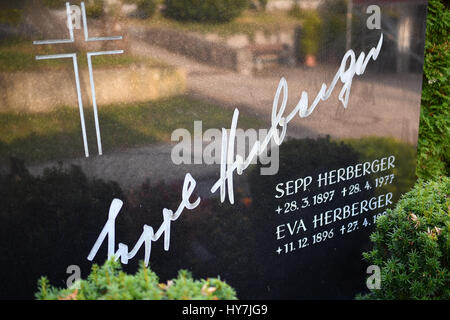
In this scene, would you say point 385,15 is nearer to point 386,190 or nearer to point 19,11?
point 386,190

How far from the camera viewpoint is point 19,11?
2891mm

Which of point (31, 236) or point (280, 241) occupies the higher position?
point (31, 236)

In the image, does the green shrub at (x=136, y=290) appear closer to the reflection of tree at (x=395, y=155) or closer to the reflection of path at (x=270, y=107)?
the reflection of path at (x=270, y=107)

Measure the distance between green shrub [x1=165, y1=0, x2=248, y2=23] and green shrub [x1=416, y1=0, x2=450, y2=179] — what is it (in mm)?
2588

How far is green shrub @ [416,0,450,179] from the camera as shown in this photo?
16.1 ft

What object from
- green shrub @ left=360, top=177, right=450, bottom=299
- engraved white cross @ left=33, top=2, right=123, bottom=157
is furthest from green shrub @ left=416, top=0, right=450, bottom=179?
engraved white cross @ left=33, top=2, right=123, bottom=157

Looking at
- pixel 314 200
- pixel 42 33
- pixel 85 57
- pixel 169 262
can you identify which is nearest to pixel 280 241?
pixel 314 200

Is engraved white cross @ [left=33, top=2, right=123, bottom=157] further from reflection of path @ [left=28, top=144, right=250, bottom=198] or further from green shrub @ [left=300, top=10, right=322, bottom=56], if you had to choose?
green shrub @ [left=300, top=10, right=322, bottom=56]

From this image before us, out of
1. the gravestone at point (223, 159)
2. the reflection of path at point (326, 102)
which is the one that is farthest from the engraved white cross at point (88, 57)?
the reflection of path at point (326, 102)
